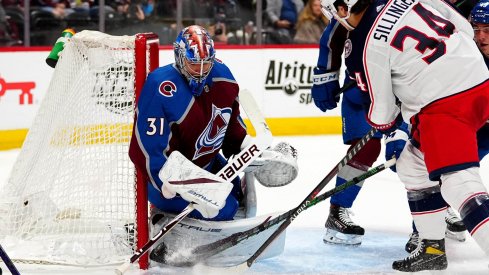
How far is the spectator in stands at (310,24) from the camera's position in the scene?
681 cm

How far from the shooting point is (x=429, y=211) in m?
3.32

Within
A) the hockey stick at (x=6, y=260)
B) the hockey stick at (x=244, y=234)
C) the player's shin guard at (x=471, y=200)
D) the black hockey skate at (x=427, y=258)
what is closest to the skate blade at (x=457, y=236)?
the black hockey skate at (x=427, y=258)

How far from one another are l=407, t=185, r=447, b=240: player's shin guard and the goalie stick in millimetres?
532

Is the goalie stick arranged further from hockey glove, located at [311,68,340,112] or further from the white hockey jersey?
the white hockey jersey

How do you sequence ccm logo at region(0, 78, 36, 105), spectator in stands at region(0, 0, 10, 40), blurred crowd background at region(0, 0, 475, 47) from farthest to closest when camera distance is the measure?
blurred crowd background at region(0, 0, 475, 47)
spectator in stands at region(0, 0, 10, 40)
ccm logo at region(0, 78, 36, 105)

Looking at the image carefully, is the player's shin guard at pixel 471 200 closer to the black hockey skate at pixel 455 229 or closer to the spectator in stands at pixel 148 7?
the black hockey skate at pixel 455 229

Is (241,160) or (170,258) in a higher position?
(241,160)

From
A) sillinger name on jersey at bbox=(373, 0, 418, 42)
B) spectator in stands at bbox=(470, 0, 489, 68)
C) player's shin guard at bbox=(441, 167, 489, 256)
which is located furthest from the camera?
spectator in stands at bbox=(470, 0, 489, 68)

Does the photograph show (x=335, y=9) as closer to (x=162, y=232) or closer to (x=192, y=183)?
(x=192, y=183)

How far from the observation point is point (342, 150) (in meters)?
5.96

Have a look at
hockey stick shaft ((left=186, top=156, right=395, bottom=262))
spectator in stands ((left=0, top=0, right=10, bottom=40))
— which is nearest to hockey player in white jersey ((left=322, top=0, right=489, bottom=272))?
hockey stick shaft ((left=186, top=156, right=395, bottom=262))

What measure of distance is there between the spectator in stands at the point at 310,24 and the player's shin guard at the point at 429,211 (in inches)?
138

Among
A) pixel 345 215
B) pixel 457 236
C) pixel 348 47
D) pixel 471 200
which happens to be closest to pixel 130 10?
pixel 345 215

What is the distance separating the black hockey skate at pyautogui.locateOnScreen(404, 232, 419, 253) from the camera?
12.0 feet
